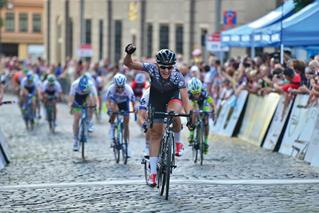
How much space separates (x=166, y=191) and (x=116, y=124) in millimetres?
5817

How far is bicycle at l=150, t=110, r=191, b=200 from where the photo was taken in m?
12.8

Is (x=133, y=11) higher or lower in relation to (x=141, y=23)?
higher

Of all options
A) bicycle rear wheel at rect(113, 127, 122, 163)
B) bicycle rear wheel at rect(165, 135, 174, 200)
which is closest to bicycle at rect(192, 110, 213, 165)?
bicycle rear wheel at rect(113, 127, 122, 163)

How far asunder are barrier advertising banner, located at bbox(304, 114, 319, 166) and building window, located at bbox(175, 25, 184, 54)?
27161 mm

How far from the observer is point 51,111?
27312 millimetres

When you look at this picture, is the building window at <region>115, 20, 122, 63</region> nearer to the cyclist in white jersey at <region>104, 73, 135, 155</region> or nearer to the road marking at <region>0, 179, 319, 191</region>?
the cyclist in white jersey at <region>104, 73, 135, 155</region>

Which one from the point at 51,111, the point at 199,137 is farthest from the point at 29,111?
the point at 199,137

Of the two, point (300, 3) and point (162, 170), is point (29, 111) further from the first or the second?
point (162, 170)

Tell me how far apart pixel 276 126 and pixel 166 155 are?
798 centimetres

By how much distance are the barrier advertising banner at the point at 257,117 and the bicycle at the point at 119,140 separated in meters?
4.05

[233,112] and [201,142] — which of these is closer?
[201,142]

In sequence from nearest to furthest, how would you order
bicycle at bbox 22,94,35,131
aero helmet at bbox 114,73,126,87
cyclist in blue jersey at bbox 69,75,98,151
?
aero helmet at bbox 114,73,126,87
cyclist in blue jersey at bbox 69,75,98,151
bicycle at bbox 22,94,35,131

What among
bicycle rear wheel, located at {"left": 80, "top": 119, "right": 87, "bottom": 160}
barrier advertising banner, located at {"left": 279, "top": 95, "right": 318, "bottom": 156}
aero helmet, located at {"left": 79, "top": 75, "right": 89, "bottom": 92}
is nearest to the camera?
barrier advertising banner, located at {"left": 279, "top": 95, "right": 318, "bottom": 156}

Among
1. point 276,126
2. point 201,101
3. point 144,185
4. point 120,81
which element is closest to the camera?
point 144,185
